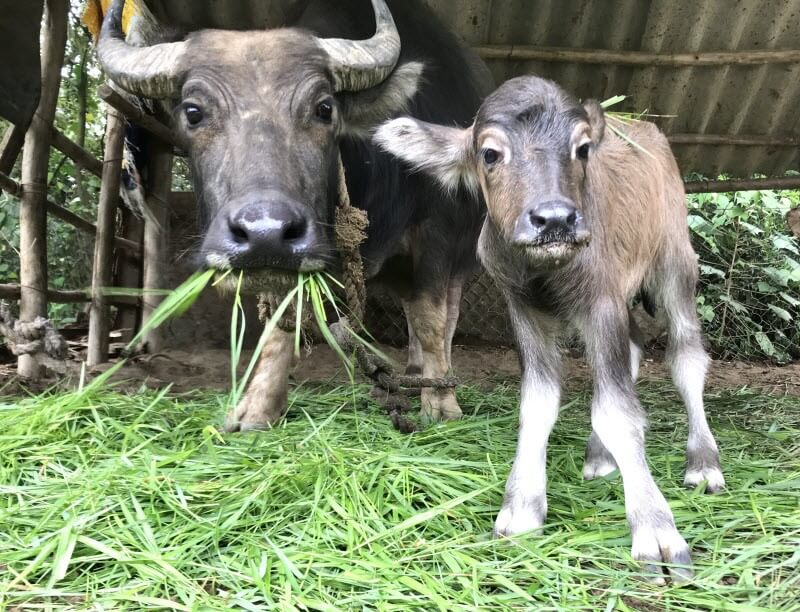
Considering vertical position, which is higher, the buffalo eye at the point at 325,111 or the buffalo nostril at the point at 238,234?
the buffalo eye at the point at 325,111

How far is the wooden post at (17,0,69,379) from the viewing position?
4.31m

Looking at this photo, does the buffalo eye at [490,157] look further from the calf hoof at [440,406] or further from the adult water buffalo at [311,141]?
the calf hoof at [440,406]

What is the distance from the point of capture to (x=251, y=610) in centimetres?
185

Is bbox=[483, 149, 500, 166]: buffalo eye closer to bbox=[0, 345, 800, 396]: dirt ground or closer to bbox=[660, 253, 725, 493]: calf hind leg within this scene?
bbox=[660, 253, 725, 493]: calf hind leg

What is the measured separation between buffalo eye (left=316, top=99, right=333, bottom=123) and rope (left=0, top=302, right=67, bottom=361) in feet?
6.68

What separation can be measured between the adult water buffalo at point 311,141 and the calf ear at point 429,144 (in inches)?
17.9

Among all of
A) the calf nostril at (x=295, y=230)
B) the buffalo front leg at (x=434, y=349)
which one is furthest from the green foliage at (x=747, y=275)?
the calf nostril at (x=295, y=230)

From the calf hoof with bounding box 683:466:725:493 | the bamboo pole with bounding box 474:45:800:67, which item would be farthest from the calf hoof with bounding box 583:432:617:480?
the bamboo pole with bounding box 474:45:800:67

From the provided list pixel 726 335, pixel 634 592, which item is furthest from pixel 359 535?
pixel 726 335

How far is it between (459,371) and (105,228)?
3214mm

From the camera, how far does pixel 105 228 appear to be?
523 centimetres

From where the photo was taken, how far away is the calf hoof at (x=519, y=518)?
7.62 ft

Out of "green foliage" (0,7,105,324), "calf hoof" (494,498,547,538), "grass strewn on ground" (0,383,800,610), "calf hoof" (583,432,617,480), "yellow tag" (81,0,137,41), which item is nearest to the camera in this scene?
"grass strewn on ground" (0,383,800,610)

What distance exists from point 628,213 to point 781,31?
11.6 feet
